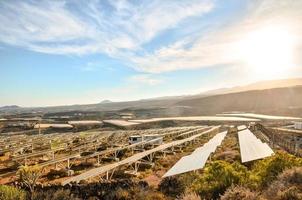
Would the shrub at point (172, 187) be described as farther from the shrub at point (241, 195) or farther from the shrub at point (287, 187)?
the shrub at point (241, 195)

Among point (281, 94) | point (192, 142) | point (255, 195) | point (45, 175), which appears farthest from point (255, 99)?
point (255, 195)

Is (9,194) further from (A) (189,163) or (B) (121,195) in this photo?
(A) (189,163)

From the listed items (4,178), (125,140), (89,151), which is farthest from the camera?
(125,140)

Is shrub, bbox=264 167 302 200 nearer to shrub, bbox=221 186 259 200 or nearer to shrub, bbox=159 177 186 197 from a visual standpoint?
shrub, bbox=221 186 259 200

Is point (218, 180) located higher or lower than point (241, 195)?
lower

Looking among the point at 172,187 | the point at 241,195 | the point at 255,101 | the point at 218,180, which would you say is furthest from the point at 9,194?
the point at 255,101

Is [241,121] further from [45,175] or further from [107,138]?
[45,175]
